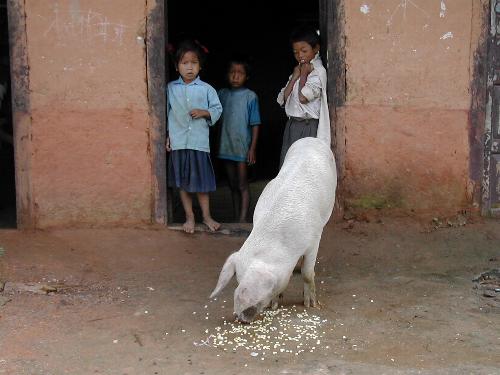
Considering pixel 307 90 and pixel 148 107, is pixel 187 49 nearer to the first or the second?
pixel 148 107

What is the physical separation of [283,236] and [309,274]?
43 centimetres

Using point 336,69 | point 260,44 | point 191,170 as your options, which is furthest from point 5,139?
point 260,44

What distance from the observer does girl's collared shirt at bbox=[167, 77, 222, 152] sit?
5918mm

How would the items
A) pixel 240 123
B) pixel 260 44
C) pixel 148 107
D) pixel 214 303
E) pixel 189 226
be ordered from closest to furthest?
pixel 214 303 → pixel 148 107 → pixel 189 226 → pixel 240 123 → pixel 260 44

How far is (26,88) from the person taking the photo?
5855 mm

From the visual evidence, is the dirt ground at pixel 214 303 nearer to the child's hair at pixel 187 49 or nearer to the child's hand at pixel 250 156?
the child's hand at pixel 250 156

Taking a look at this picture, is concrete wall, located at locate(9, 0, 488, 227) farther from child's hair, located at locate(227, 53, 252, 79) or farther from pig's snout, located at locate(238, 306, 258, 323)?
pig's snout, located at locate(238, 306, 258, 323)

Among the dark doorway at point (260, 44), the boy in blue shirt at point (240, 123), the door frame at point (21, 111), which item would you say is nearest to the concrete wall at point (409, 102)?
the boy in blue shirt at point (240, 123)

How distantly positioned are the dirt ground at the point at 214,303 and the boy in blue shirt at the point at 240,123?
772 mm

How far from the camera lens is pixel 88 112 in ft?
19.4

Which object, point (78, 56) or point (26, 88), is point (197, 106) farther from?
point (26, 88)

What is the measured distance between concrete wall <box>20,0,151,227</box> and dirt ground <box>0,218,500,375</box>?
0.83ft

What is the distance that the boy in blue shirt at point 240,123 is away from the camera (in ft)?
21.0

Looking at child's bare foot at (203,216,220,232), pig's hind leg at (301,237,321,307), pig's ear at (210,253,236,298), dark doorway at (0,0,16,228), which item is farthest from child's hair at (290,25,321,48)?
dark doorway at (0,0,16,228)
